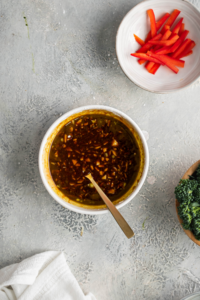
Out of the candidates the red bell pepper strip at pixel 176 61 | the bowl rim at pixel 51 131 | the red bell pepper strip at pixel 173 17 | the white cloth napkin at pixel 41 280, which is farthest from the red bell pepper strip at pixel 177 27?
the white cloth napkin at pixel 41 280

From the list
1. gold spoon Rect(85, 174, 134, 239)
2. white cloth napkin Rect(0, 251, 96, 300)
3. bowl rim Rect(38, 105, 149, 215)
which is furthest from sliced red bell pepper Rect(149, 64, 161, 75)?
white cloth napkin Rect(0, 251, 96, 300)

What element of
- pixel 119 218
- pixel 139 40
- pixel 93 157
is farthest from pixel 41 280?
pixel 139 40

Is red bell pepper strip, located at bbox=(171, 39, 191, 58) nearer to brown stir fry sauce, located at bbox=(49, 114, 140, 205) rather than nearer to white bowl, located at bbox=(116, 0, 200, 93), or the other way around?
white bowl, located at bbox=(116, 0, 200, 93)

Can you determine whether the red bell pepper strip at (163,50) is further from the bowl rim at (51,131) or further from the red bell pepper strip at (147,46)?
the bowl rim at (51,131)

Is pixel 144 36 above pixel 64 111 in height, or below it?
above

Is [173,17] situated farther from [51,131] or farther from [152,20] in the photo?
[51,131]

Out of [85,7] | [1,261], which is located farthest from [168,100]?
[1,261]
